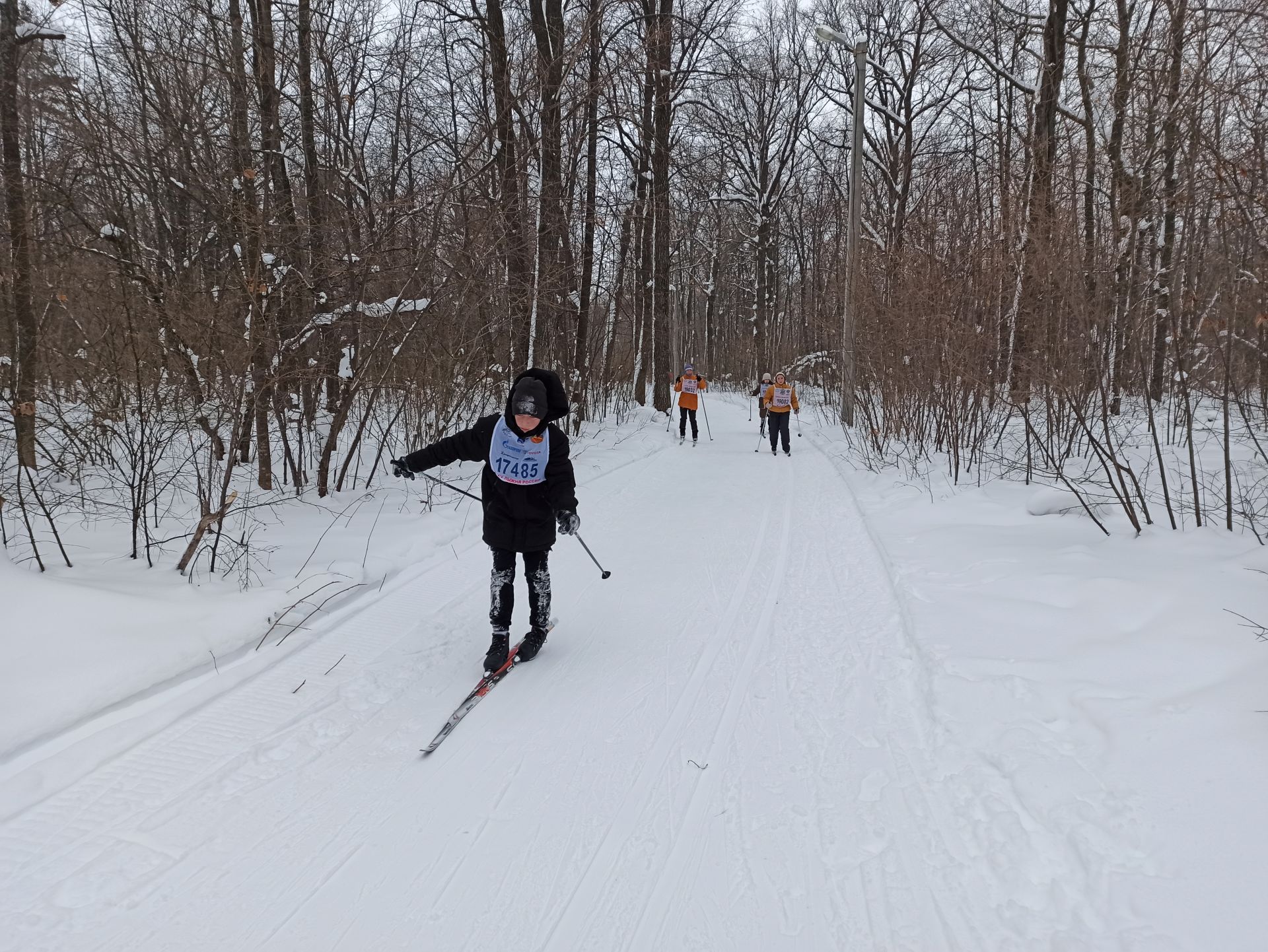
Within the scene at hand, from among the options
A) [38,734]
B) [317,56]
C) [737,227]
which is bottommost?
[38,734]

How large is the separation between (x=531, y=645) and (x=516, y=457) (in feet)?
4.06

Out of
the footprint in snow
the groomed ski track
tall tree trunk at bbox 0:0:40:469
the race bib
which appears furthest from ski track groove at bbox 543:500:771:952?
tall tree trunk at bbox 0:0:40:469

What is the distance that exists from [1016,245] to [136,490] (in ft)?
33.4

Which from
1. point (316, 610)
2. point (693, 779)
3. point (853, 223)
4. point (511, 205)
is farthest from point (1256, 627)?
point (853, 223)

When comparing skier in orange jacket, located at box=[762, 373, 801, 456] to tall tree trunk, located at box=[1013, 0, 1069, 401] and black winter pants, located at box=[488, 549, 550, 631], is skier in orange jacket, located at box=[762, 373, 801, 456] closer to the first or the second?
tall tree trunk, located at box=[1013, 0, 1069, 401]

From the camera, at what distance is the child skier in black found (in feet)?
14.3

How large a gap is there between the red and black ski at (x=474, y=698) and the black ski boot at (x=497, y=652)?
2 centimetres

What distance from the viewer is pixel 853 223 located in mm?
14977

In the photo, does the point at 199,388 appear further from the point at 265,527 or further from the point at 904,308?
the point at 904,308

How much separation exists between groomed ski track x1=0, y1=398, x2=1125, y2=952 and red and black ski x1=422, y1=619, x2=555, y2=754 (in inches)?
2.0

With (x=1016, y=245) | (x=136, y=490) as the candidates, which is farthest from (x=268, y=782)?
(x=1016, y=245)

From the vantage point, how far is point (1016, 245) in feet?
29.7

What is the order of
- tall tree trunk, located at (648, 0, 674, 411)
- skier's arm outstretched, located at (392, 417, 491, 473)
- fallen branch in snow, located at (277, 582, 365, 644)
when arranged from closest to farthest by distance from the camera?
skier's arm outstretched, located at (392, 417, 491, 473) → fallen branch in snow, located at (277, 582, 365, 644) → tall tree trunk, located at (648, 0, 674, 411)

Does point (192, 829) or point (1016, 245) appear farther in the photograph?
point (1016, 245)
